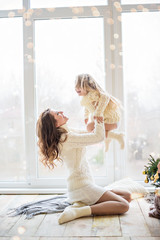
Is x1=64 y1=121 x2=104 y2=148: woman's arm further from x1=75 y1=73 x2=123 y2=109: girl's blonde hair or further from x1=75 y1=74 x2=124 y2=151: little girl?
x1=75 y1=73 x2=123 y2=109: girl's blonde hair

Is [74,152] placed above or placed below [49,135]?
below

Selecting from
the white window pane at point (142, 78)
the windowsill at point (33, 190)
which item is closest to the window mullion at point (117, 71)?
the white window pane at point (142, 78)

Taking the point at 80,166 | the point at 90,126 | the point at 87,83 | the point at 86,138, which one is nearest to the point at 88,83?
the point at 87,83

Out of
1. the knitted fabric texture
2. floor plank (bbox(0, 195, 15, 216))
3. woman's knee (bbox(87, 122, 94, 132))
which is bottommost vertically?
floor plank (bbox(0, 195, 15, 216))

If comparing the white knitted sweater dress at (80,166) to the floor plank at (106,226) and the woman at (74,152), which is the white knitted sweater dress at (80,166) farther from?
the floor plank at (106,226)

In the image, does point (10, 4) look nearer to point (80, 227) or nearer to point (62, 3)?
point (62, 3)

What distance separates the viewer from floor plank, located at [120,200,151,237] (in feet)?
5.92

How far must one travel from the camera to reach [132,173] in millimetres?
2871

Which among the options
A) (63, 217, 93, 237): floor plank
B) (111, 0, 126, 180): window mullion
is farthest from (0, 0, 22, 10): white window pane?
(63, 217, 93, 237): floor plank

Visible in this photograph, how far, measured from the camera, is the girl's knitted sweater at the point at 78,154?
222 cm

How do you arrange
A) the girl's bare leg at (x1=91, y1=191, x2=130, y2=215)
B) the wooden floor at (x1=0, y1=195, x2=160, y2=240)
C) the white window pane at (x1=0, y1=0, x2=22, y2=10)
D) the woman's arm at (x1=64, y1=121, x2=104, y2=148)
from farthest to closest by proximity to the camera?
the white window pane at (x1=0, y1=0, x2=22, y2=10) < the woman's arm at (x1=64, y1=121, x2=104, y2=148) < the girl's bare leg at (x1=91, y1=191, x2=130, y2=215) < the wooden floor at (x1=0, y1=195, x2=160, y2=240)

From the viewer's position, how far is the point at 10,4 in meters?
2.88

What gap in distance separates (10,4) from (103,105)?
4.82ft

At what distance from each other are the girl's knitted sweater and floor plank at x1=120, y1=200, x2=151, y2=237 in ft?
1.25
